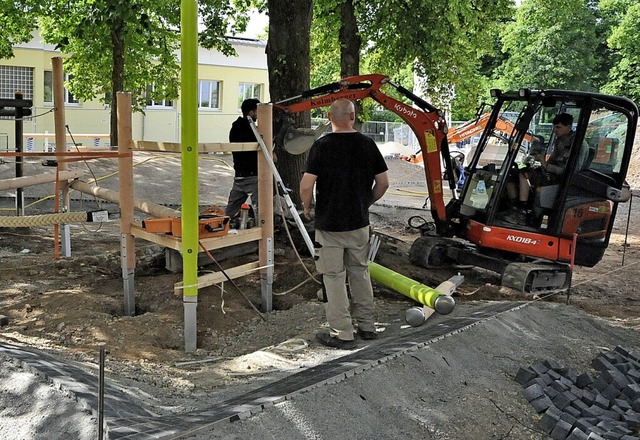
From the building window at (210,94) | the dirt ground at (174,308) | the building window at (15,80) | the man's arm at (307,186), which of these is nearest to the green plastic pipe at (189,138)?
the dirt ground at (174,308)

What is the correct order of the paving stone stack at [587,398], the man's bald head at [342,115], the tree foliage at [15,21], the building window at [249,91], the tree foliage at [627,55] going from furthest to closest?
the tree foliage at [627,55]
the building window at [249,91]
the tree foliage at [15,21]
the man's bald head at [342,115]
the paving stone stack at [587,398]

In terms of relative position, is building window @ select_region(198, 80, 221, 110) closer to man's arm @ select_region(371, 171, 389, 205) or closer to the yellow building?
the yellow building

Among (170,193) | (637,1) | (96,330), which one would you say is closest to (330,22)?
(170,193)

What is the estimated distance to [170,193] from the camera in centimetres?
1866

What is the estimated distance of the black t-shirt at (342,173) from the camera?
6.06 m

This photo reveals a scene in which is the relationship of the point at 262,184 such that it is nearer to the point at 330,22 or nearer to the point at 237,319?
the point at 237,319

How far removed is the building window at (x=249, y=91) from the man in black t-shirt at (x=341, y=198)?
1314 inches

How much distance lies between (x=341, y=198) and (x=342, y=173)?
199 mm

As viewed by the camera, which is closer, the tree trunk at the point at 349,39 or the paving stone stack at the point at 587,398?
the paving stone stack at the point at 587,398

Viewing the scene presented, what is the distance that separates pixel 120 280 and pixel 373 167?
12.2ft

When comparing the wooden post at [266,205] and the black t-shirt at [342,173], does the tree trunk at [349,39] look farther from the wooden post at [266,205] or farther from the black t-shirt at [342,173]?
the black t-shirt at [342,173]

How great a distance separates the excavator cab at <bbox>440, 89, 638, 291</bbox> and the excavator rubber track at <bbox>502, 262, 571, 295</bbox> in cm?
1

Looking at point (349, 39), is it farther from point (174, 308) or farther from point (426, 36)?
point (174, 308)

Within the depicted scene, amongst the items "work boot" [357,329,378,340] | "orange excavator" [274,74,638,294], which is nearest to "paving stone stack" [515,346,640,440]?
"work boot" [357,329,378,340]
